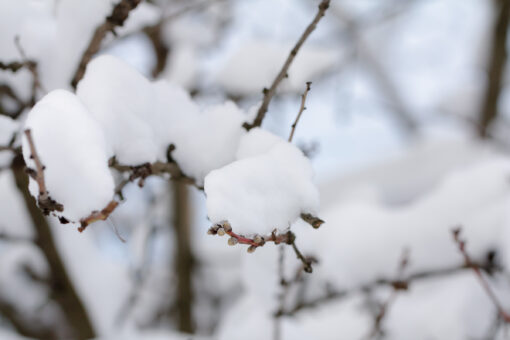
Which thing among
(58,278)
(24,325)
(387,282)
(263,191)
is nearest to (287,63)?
(263,191)

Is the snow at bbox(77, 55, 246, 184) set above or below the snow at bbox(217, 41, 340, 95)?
below

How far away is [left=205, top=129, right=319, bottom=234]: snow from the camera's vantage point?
0.54 metres

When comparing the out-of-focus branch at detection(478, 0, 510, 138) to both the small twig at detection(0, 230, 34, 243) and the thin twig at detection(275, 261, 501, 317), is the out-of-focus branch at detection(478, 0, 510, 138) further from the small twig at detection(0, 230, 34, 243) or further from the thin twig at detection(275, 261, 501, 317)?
the small twig at detection(0, 230, 34, 243)

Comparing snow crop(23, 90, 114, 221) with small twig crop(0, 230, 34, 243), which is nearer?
snow crop(23, 90, 114, 221)

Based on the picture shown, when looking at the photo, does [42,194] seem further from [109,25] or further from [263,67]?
[263,67]

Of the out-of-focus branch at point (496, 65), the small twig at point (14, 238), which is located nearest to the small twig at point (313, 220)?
the small twig at point (14, 238)

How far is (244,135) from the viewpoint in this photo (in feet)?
2.44

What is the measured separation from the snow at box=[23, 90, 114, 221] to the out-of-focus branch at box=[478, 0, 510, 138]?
2873mm

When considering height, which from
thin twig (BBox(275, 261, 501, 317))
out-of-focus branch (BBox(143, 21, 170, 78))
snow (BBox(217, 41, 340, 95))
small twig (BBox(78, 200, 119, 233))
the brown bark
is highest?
out-of-focus branch (BBox(143, 21, 170, 78))

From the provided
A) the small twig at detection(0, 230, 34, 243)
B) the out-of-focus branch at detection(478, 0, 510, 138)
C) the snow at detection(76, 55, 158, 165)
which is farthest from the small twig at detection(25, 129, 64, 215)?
the out-of-focus branch at detection(478, 0, 510, 138)

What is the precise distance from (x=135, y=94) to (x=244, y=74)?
131 centimetres

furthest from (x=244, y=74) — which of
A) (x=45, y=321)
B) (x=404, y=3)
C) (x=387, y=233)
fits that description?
(x=404, y=3)

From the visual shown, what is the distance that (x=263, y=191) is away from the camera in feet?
1.92

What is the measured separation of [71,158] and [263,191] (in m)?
0.25
